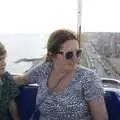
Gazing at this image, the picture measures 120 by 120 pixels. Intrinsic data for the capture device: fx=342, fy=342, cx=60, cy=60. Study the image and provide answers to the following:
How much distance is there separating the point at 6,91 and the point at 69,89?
0.40 m

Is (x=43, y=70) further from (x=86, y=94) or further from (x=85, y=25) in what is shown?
(x=85, y=25)

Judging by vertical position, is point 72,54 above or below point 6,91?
above

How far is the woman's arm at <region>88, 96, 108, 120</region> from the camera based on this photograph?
1.75m

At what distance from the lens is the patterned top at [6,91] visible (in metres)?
1.97

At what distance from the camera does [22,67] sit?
2.95m

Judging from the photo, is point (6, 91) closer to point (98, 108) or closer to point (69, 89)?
point (69, 89)

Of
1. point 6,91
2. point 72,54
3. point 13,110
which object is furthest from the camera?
point 13,110

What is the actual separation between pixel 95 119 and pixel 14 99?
21.9 inches

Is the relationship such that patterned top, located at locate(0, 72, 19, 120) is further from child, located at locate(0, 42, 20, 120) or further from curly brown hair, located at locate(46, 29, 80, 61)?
curly brown hair, located at locate(46, 29, 80, 61)

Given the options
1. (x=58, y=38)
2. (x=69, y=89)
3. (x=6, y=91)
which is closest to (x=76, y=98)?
(x=69, y=89)

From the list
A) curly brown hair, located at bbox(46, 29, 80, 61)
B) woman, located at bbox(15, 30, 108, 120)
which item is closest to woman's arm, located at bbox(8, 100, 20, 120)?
woman, located at bbox(15, 30, 108, 120)

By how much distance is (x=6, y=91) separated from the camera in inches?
77.8

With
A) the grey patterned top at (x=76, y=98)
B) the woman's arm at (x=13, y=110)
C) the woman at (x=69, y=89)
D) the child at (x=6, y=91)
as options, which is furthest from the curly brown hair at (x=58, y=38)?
the woman's arm at (x=13, y=110)

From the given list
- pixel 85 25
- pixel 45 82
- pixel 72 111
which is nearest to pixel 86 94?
pixel 72 111
